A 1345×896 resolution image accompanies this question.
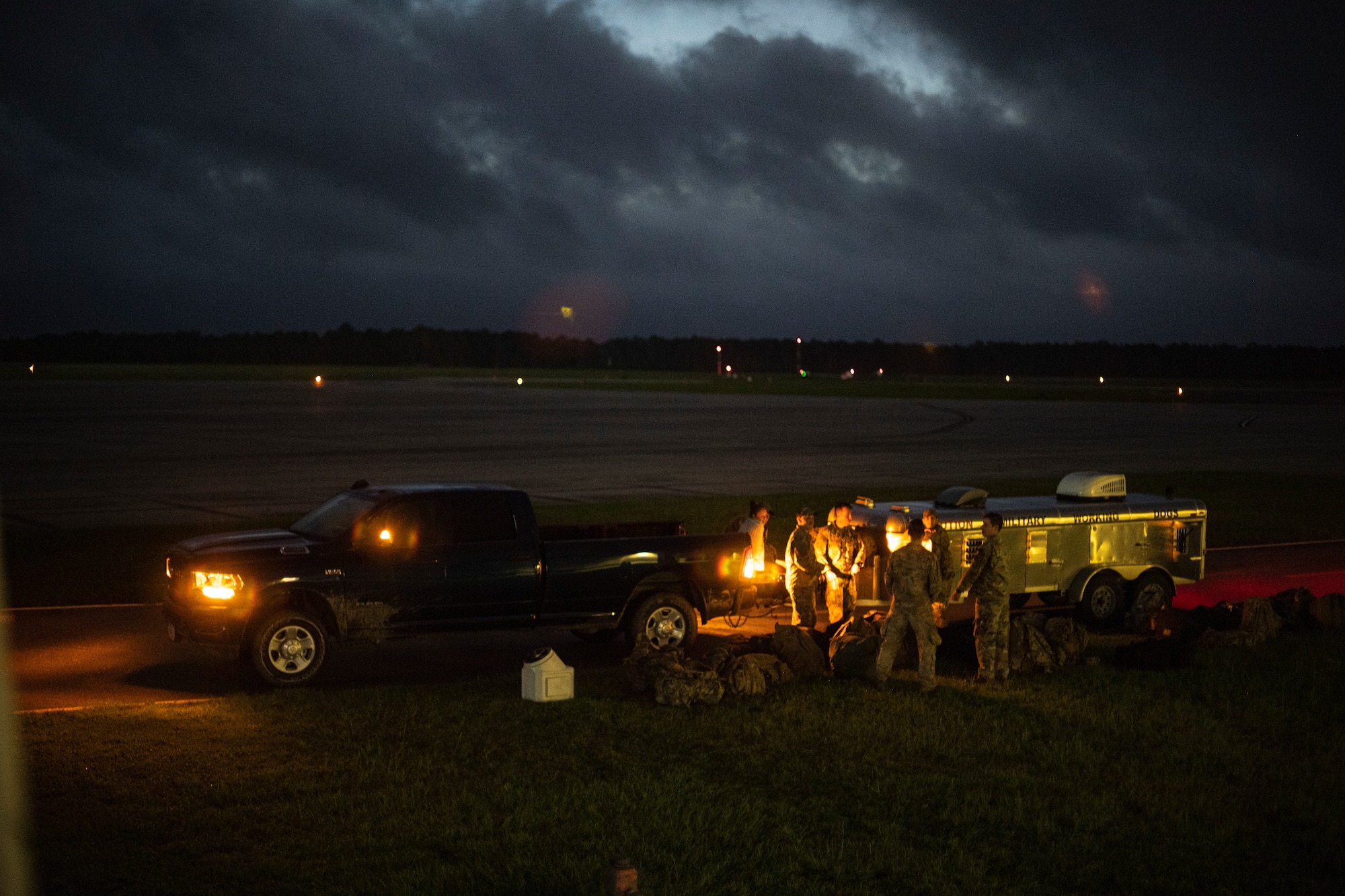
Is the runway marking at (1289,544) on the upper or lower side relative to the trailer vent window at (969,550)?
lower

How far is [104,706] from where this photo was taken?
11.5 m

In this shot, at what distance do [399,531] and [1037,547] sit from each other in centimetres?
764

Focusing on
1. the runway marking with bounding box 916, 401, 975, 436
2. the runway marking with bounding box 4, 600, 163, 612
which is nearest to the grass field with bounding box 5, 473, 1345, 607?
the runway marking with bounding box 4, 600, 163, 612

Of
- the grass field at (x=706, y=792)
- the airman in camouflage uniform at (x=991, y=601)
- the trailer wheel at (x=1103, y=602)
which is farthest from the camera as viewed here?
the trailer wheel at (x=1103, y=602)

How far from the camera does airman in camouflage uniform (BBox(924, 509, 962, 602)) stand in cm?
1228

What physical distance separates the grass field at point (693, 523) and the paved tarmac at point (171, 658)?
6.89ft

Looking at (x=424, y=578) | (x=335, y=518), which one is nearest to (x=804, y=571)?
(x=424, y=578)

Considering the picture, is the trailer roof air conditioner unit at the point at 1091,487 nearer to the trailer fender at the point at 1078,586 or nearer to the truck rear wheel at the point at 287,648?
the trailer fender at the point at 1078,586

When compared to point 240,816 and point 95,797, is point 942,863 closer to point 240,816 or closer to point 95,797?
point 240,816

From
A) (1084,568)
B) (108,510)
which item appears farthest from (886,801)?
(108,510)

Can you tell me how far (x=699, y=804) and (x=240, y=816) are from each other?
10.2 ft

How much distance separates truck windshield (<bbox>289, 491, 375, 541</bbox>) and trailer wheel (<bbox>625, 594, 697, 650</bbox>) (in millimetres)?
3088

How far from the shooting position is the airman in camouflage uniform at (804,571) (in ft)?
48.1

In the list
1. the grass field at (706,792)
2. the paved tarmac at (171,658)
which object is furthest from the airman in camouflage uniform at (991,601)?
the paved tarmac at (171,658)
